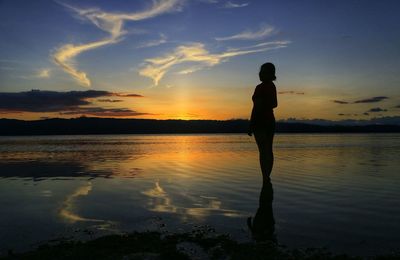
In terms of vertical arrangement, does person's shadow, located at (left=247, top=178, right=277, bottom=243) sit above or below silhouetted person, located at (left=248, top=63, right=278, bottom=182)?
below

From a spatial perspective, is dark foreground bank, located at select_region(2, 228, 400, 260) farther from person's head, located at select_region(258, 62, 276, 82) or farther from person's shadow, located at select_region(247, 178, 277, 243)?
person's head, located at select_region(258, 62, 276, 82)

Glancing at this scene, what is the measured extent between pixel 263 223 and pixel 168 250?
8.18 ft

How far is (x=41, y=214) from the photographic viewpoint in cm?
891

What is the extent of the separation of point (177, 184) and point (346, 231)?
7.81 m

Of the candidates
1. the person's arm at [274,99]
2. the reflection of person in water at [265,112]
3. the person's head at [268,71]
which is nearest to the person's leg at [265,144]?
the reflection of person in water at [265,112]

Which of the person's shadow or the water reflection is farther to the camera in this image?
the water reflection

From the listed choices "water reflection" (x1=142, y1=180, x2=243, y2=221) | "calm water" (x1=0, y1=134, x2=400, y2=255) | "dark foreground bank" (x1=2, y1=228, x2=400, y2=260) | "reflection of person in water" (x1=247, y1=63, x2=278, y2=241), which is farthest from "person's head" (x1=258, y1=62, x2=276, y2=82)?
"dark foreground bank" (x1=2, y1=228, x2=400, y2=260)

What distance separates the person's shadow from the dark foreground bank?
1.48ft

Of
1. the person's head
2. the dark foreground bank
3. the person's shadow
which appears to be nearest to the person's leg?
the person's shadow

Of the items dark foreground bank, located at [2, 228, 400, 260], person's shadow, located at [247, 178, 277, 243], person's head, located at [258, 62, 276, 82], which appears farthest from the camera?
person's head, located at [258, 62, 276, 82]

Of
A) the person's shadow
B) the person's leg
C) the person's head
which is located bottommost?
the person's shadow

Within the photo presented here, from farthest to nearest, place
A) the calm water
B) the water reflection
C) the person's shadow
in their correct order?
the water reflection, the calm water, the person's shadow

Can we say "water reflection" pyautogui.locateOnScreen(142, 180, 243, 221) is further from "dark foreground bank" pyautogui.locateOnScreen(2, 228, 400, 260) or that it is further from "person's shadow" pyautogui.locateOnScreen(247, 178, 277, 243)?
"dark foreground bank" pyautogui.locateOnScreen(2, 228, 400, 260)

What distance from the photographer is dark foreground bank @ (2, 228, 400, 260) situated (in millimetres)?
5535
